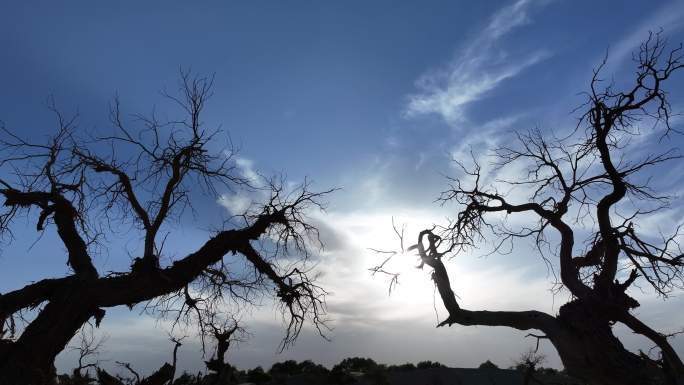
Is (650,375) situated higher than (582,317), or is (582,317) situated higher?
(582,317)

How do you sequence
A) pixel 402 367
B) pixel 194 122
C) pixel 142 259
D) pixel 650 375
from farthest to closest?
pixel 402 367
pixel 194 122
pixel 142 259
pixel 650 375

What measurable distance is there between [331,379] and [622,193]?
789 inches

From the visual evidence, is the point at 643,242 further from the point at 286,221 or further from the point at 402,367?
the point at 402,367

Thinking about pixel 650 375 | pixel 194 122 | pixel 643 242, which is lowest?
pixel 650 375

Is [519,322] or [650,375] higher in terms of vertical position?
[519,322]

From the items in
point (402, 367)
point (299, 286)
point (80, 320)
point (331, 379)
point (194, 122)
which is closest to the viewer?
point (80, 320)

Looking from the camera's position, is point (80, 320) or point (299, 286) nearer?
point (80, 320)

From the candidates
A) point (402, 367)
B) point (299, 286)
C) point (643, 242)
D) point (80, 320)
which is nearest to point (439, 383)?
point (402, 367)

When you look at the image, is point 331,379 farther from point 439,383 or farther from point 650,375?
point 650,375

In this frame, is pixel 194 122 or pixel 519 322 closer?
pixel 519 322

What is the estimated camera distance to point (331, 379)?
25156mm

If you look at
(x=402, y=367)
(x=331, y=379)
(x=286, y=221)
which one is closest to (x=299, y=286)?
(x=286, y=221)

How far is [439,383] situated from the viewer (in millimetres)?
26984

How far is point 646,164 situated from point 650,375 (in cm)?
430
